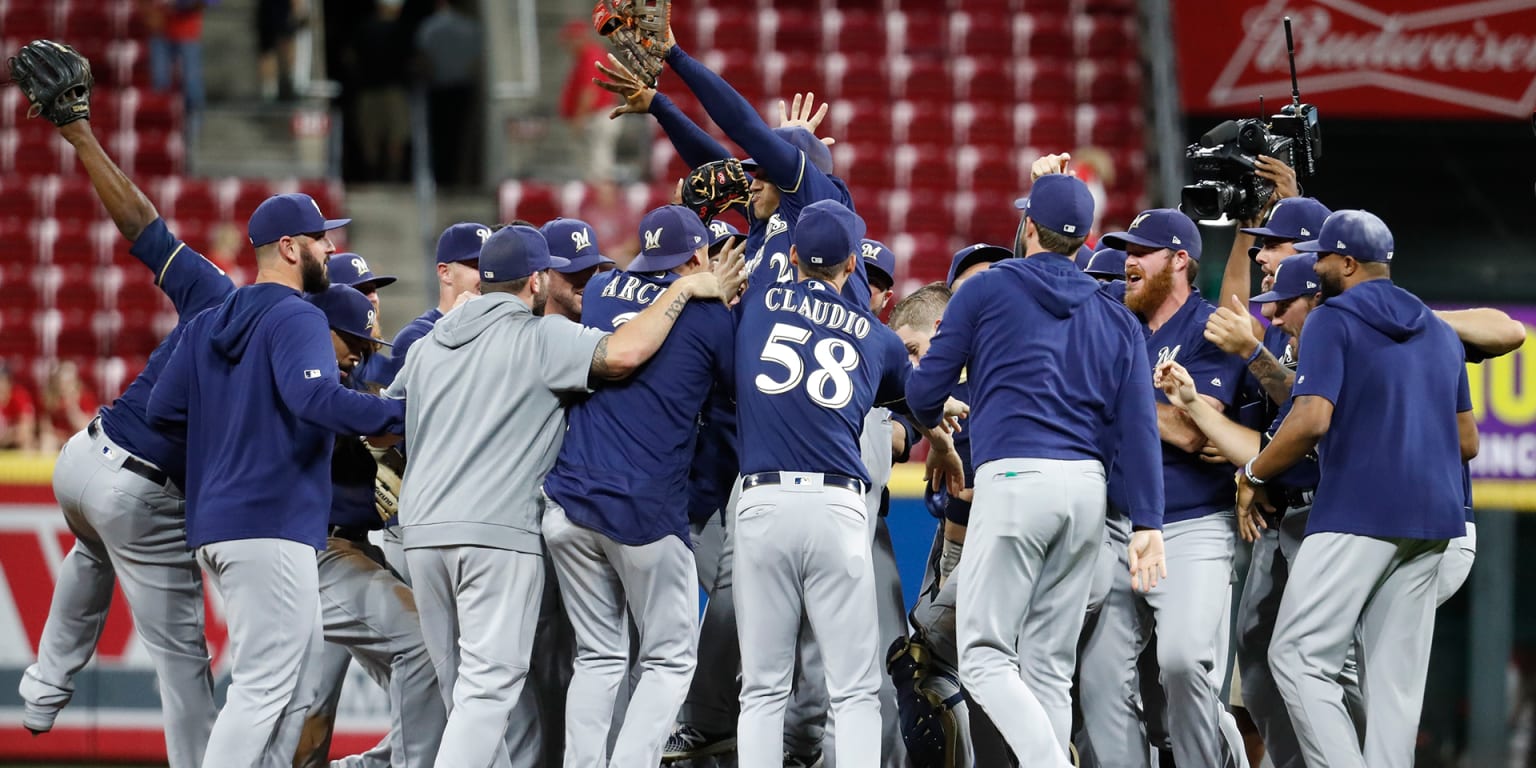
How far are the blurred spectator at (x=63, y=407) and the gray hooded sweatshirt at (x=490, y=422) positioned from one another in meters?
6.22

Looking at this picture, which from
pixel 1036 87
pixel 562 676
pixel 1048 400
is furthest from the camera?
pixel 1036 87

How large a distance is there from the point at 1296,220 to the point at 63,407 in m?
8.20

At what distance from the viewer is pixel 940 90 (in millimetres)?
15062

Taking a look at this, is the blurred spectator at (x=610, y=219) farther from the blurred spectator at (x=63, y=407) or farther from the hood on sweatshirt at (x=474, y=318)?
the hood on sweatshirt at (x=474, y=318)

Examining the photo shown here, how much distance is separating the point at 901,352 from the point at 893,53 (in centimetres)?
941

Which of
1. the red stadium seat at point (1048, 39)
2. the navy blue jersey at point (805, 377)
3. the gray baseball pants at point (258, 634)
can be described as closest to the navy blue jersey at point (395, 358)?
the gray baseball pants at point (258, 634)

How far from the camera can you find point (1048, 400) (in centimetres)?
599

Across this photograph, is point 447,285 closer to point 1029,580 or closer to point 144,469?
point 144,469

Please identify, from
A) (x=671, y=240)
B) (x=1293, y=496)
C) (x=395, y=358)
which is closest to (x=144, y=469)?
(x=395, y=358)

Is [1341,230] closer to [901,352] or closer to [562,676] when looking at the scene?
[901,352]

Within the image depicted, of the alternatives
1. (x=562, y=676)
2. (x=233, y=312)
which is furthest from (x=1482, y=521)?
(x=233, y=312)

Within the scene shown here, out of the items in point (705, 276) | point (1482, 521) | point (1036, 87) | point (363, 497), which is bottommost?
point (1482, 521)

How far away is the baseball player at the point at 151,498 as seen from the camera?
6.48 m

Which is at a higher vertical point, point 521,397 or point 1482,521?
point 521,397
